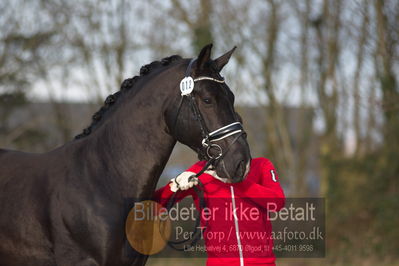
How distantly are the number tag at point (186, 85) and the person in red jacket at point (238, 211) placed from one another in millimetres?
555

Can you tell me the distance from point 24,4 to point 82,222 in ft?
30.9

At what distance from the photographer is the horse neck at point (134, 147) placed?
3316 mm

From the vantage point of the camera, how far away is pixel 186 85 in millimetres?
3262

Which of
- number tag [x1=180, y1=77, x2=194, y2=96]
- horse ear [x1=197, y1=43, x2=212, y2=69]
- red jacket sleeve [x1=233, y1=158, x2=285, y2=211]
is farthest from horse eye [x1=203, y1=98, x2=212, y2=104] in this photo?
red jacket sleeve [x1=233, y1=158, x2=285, y2=211]

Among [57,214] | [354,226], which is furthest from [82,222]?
[354,226]

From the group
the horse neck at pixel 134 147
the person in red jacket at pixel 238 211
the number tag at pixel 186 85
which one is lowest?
the person in red jacket at pixel 238 211

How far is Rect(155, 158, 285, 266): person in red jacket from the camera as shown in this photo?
3.51 metres

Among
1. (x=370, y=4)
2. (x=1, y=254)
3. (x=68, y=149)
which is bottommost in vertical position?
(x=1, y=254)

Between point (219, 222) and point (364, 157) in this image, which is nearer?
point (219, 222)

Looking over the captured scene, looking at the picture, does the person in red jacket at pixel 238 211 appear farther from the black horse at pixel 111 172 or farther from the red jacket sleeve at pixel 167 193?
the black horse at pixel 111 172

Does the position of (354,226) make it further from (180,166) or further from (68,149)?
(68,149)

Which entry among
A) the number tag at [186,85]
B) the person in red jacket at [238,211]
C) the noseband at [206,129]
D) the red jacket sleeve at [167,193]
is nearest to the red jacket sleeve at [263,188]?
the person in red jacket at [238,211]

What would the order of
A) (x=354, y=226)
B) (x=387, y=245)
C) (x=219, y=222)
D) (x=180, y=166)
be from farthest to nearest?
(x=180, y=166) < (x=354, y=226) < (x=387, y=245) < (x=219, y=222)

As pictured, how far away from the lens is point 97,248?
313cm
